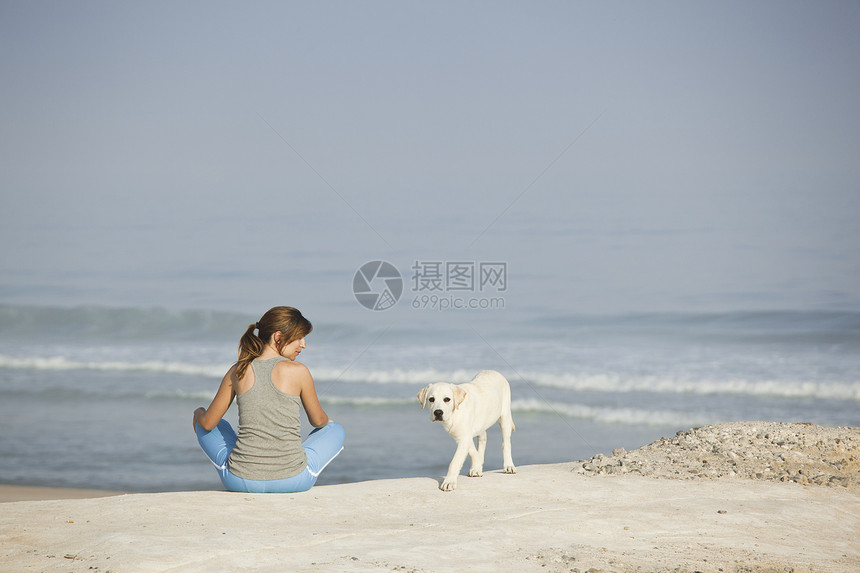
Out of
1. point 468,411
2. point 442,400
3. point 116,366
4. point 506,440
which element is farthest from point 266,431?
point 116,366

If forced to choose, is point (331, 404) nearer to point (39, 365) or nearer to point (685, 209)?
point (39, 365)

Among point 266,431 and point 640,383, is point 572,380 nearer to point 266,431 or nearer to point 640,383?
point 640,383

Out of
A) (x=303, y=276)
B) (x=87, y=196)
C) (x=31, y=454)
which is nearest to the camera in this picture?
(x=31, y=454)

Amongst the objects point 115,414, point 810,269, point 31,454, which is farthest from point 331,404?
point 810,269

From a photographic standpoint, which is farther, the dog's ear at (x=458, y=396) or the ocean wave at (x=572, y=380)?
the ocean wave at (x=572, y=380)

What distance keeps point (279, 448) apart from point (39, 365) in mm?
14372

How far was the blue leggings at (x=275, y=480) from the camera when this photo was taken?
5512mm

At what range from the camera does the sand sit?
13.4 ft

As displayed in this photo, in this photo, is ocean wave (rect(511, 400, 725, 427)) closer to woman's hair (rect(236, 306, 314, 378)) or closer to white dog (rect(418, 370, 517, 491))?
white dog (rect(418, 370, 517, 491))

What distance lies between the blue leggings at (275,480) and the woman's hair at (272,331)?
1.98 ft

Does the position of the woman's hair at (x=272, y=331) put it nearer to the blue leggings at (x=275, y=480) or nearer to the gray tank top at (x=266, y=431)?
the gray tank top at (x=266, y=431)

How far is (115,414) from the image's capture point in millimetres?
12742

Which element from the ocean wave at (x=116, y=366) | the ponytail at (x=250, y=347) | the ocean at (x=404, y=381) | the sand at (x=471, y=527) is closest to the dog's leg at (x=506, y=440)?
the sand at (x=471, y=527)

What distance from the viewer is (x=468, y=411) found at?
607 centimetres
